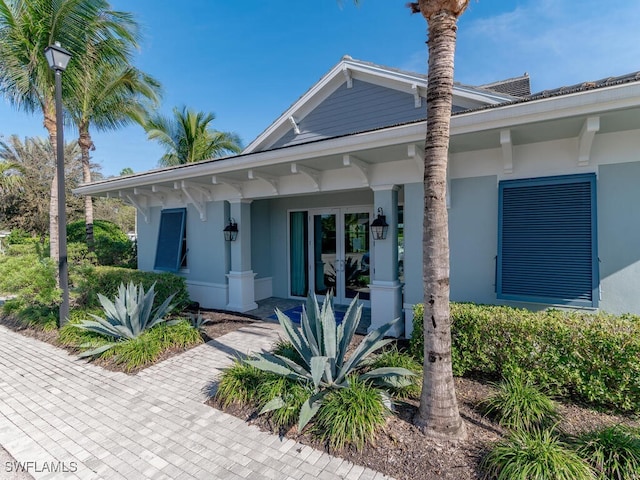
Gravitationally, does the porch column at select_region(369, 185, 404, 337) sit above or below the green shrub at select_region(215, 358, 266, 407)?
above

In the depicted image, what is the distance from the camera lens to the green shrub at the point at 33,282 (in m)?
5.96

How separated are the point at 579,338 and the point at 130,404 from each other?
5.03 m

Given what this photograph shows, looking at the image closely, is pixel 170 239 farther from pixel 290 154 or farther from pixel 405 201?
pixel 405 201

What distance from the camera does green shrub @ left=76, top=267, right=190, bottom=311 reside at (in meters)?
7.03

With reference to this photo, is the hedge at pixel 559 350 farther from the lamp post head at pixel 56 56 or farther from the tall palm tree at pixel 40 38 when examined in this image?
the tall palm tree at pixel 40 38

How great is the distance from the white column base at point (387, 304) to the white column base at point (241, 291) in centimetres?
338

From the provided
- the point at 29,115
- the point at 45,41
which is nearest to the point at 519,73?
the point at 45,41

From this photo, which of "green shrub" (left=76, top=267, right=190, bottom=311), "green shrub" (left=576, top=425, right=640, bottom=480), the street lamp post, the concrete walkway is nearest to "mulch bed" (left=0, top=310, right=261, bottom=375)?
the concrete walkway

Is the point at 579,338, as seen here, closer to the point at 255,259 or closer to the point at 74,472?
the point at 74,472

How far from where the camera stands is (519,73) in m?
9.45

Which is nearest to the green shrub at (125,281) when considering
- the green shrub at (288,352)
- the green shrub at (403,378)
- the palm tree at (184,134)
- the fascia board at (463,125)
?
the fascia board at (463,125)

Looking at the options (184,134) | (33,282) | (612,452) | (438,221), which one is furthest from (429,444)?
(184,134)

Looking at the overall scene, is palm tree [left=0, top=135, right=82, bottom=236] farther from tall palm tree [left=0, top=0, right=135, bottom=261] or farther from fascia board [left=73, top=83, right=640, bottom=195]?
fascia board [left=73, top=83, right=640, bottom=195]

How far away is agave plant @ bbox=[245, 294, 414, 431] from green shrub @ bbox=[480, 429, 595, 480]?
39.2 inches
